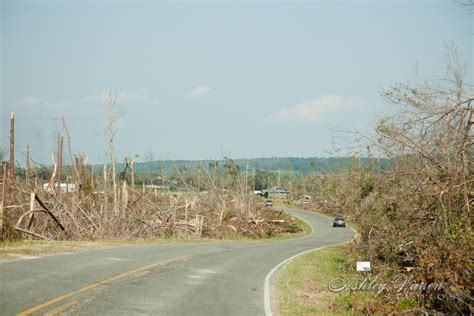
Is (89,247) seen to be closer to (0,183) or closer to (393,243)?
(0,183)

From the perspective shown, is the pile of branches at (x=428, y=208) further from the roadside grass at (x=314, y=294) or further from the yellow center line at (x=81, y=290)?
the yellow center line at (x=81, y=290)

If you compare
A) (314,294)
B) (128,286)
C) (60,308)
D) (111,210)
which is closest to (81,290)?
(128,286)

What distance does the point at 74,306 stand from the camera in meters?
9.27

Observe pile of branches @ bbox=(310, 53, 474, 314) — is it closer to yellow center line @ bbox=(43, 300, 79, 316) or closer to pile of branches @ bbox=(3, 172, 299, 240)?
yellow center line @ bbox=(43, 300, 79, 316)

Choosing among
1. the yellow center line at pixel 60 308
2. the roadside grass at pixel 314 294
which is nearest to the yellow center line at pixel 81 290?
the yellow center line at pixel 60 308

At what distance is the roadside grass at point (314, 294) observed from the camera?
1145cm

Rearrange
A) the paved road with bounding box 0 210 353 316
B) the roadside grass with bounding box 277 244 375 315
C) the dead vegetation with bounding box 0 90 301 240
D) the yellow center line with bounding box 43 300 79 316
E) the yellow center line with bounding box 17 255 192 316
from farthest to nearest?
1. the dead vegetation with bounding box 0 90 301 240
2. the roadside grass with bounding box 277 244 375 315
3. the paved road with bounding box 0 210 353 316
4. the yellow center line with bounding box 17 255 192 316
5. the yellow center line with bounding box 43 300 79 316

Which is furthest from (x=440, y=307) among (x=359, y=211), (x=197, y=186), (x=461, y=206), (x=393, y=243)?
(x=197, y=186)

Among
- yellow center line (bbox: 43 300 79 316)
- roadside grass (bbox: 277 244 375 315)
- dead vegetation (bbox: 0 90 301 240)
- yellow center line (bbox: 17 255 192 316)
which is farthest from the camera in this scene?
dead vegetation (bbox: 0 90 301 240)

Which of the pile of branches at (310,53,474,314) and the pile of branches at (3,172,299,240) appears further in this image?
the pile of branches at (3,172,299,240)

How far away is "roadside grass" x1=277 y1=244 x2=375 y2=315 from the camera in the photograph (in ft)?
37.6

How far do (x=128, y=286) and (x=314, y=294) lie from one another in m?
4.79

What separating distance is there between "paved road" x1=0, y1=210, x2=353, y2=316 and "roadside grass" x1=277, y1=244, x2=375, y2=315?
24.1 inches

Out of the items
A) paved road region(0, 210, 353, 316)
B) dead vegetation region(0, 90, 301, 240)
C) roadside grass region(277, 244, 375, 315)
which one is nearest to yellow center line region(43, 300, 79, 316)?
paved road region(0, 210, 353, 316)
